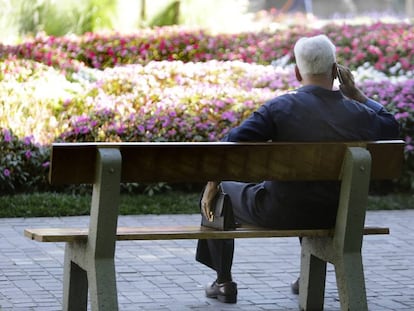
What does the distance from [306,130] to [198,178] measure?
62 cm

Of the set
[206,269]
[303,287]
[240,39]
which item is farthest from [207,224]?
[240,39]

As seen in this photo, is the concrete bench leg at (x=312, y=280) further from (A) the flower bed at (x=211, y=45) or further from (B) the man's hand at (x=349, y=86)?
(A) the flower bed at (x=211, y=45)

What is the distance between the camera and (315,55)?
5172 millimetres

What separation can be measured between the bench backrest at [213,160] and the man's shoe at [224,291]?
0.89 meters

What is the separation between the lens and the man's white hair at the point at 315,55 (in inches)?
203

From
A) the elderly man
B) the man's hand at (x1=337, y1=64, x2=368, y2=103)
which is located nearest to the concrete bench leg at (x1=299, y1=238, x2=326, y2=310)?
the elderly man

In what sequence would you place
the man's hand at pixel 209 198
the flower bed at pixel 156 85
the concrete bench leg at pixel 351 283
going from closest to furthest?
the concrete bench leg at pixel 351 283, the man's hand at pixel 209 198, the flower bed at pixel 156 85

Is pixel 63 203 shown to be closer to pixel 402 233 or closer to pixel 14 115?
pixel 14 115

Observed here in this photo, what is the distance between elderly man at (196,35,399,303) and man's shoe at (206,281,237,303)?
43 centimetres

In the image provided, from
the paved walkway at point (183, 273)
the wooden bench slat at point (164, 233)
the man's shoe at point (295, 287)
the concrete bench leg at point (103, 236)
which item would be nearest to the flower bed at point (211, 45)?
the paved walkway at point (183, 273)

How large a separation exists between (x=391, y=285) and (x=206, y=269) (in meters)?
1.06

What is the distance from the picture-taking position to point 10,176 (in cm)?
860

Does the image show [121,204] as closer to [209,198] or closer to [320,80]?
[209,198]

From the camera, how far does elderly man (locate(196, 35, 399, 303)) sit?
16.5ft
